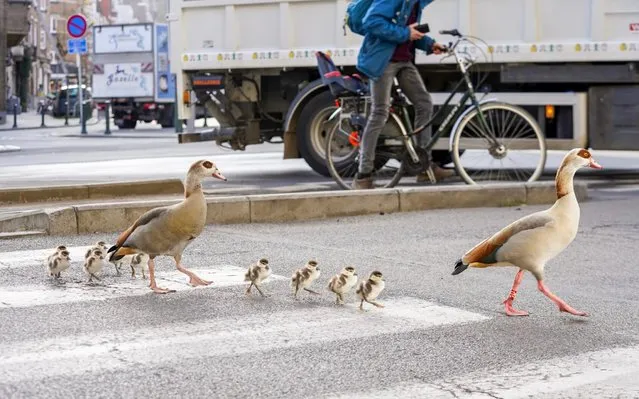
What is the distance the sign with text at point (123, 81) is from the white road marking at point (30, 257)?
3625cm

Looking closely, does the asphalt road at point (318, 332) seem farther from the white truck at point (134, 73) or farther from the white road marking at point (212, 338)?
the white truck at point (134, 73)

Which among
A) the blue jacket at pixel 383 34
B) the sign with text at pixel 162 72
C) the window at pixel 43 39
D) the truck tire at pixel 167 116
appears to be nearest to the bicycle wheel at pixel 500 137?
the blue jacket at pixel 383 34

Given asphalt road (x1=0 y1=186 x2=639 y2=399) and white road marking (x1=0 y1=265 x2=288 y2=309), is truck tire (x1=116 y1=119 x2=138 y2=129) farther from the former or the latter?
white road marking (x1=0 y1=265 x2=288 y2=309)

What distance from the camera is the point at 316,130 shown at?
50.4ft

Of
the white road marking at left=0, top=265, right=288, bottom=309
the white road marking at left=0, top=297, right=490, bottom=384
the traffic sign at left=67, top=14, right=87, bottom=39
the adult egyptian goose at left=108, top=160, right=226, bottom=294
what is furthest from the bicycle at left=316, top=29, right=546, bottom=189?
the traffic sign at left=67, top=14, right=87, bottom=39

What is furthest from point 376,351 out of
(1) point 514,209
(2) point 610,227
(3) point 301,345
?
(1) point 514,209

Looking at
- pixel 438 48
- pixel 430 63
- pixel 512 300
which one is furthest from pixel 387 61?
pixel 512 300

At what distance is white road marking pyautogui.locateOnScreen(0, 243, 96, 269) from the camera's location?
26.8 feet

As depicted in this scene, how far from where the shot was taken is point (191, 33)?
653 inches

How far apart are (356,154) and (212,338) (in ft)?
26.0

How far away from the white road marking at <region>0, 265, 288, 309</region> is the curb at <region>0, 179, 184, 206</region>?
4.49 metres

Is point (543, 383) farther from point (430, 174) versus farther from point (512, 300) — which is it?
point (430, 174)

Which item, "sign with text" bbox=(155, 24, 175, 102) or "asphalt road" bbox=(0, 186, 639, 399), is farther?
"sign with text" bbox=(155, 24, 175, 102)

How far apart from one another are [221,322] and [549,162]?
13.4 meters
